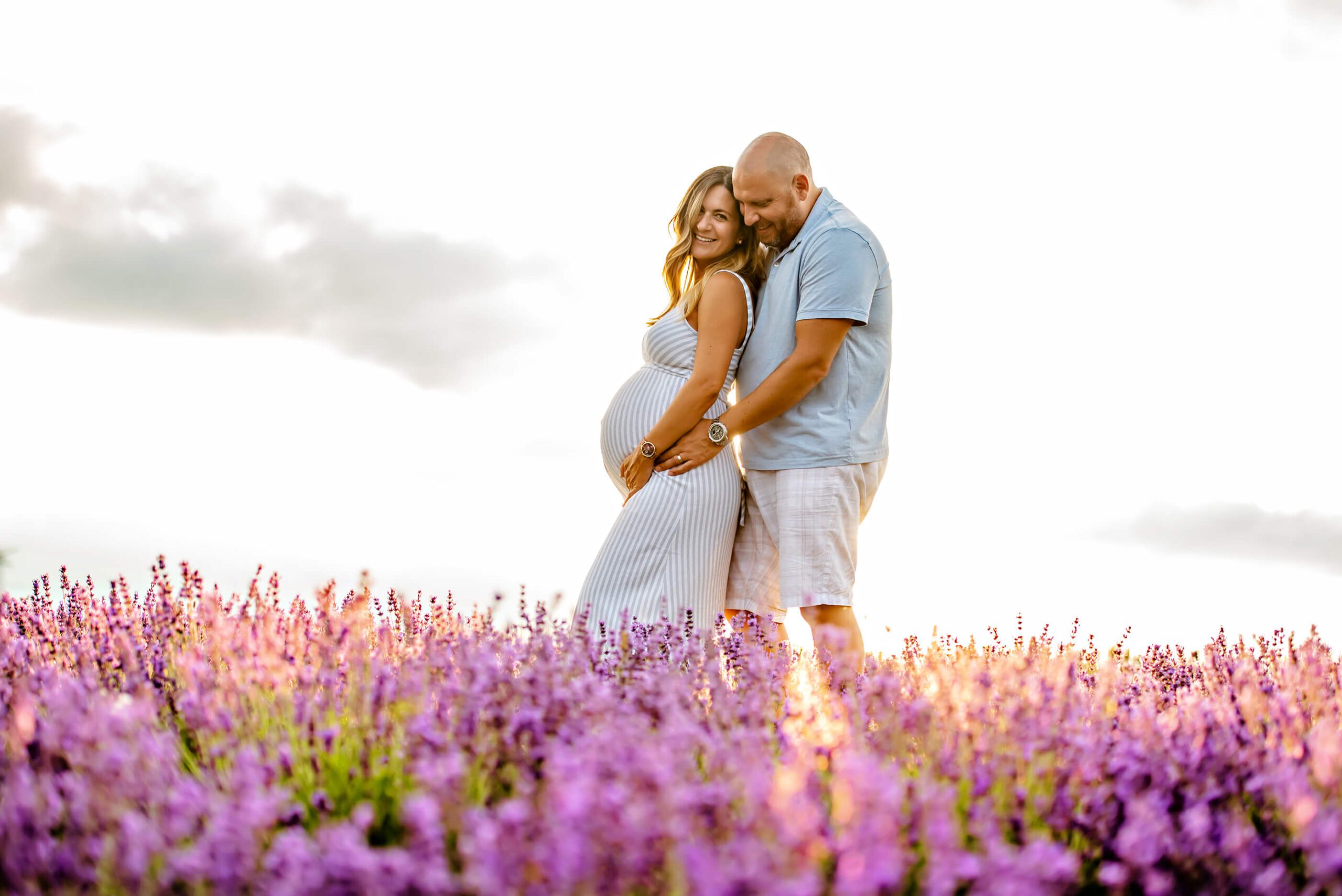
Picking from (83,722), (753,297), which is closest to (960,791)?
(83,722)

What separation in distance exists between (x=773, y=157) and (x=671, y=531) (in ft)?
5.59

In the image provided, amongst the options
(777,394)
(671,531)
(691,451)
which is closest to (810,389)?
(777,394)

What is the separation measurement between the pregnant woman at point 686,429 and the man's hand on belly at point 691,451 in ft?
0.09

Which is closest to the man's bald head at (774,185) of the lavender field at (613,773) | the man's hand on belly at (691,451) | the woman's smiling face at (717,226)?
the woman's smiling face at (717,226)

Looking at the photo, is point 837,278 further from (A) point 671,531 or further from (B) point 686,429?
(A) point 671,531

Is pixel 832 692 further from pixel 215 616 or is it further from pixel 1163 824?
pixel 215 616

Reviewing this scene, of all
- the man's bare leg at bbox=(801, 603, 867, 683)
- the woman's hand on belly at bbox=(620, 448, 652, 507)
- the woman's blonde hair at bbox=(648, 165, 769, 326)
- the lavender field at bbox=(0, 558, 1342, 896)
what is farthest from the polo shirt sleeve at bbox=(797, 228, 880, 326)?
the lavender field at bbox=(0, 558, 1342, 896)

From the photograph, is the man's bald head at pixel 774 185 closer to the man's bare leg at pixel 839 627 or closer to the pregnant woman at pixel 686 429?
the pregnant woman at pixel 686 429

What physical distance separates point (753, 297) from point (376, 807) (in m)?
3.04

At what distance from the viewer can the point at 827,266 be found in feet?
13.6

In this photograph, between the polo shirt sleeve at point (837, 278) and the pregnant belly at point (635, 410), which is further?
the pregnant belly at point (635, 410)

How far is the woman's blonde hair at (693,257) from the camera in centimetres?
466

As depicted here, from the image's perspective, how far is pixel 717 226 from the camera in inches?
183

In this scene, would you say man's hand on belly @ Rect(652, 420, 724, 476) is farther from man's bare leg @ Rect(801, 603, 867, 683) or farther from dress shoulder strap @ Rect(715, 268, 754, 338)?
man's bare leg @ Rect(801, 603, 867, 683)
